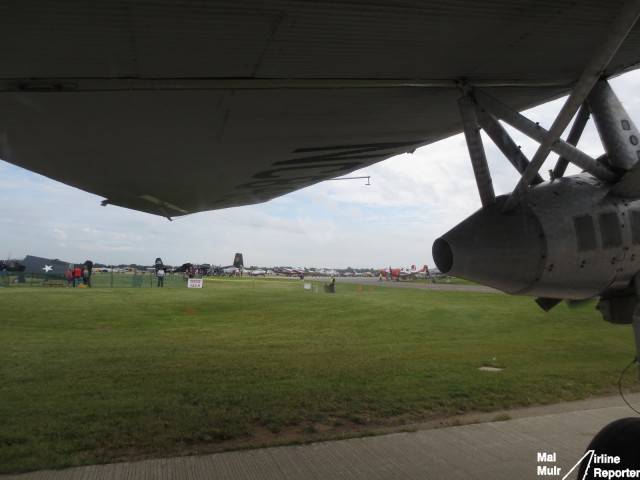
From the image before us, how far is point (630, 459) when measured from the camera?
3410 mm

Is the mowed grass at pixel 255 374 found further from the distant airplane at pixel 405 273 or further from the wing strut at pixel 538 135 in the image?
the distant airplane at pixel 405 273

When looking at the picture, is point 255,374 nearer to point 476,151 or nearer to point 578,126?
point 476,151

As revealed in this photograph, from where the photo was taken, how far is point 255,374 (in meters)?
8.40

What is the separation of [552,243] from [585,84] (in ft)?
4.01

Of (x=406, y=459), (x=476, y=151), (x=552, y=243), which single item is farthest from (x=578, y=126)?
(x=406, y=459)

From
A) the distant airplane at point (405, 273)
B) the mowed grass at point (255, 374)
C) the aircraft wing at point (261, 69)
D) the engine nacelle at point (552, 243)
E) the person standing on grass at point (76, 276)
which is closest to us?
the aircraft wing at point (261, 69)

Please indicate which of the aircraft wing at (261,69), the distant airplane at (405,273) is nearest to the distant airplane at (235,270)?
the distant airplane at (405,273)

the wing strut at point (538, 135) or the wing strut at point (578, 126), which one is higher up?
the wing strut at point (578, 126)

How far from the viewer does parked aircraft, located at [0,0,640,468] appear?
2.50 metres

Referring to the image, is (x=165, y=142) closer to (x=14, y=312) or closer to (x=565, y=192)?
(x=565, y=192)

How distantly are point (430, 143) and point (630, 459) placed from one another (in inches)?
168

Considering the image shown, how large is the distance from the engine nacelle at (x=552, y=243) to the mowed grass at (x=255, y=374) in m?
3.10

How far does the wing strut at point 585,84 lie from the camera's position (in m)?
2.52

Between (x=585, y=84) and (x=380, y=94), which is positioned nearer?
(x=585, y=84)
